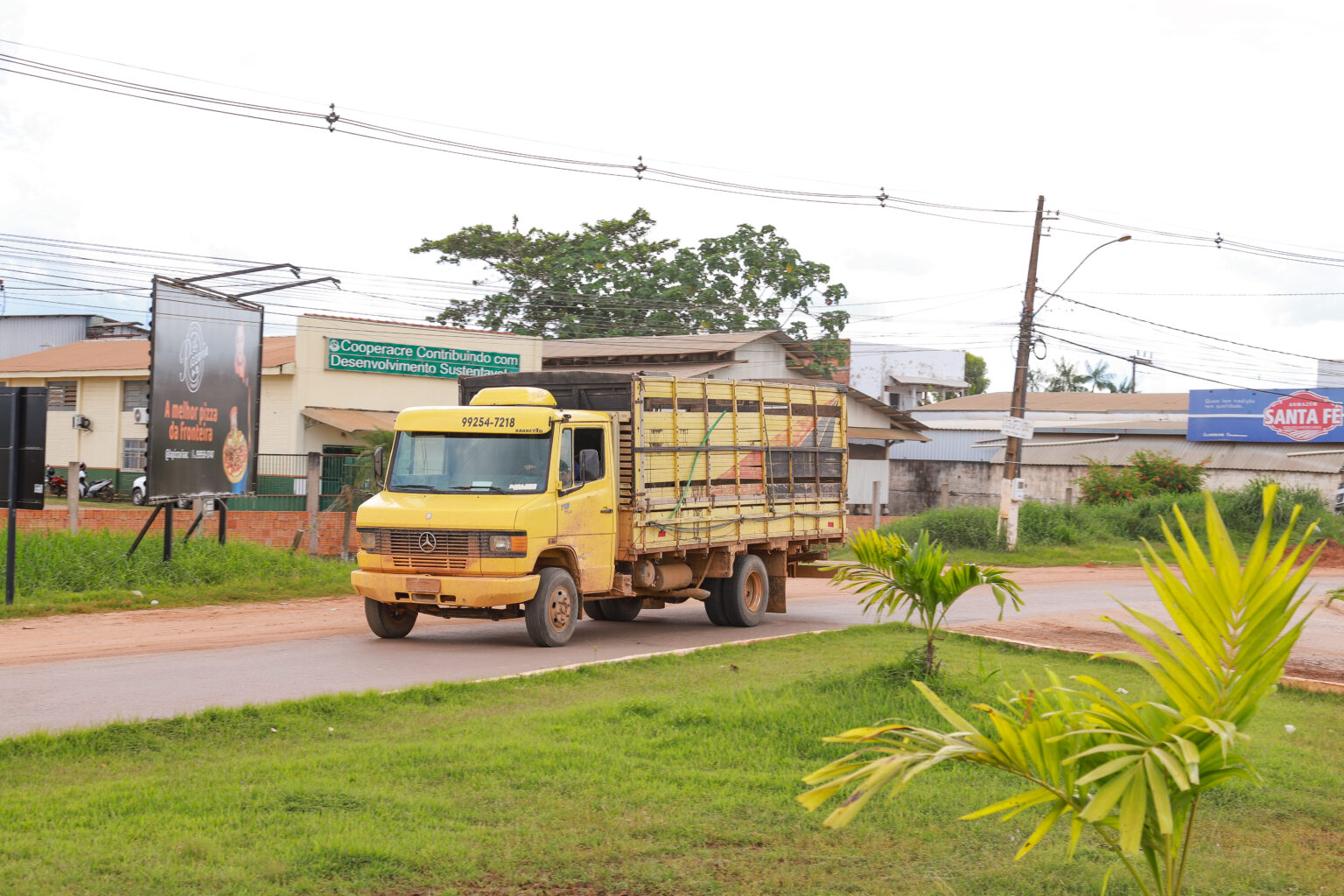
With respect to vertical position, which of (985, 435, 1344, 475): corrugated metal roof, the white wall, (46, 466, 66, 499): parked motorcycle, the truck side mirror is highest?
the white wall

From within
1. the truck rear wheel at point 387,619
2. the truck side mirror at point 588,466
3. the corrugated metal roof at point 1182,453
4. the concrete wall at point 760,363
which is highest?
the concrete wall at point 760,363

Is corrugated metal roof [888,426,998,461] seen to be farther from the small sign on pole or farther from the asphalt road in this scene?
the asphalt road

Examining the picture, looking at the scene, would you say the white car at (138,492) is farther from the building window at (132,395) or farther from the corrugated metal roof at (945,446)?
the corrugated metal roof at (945,446)

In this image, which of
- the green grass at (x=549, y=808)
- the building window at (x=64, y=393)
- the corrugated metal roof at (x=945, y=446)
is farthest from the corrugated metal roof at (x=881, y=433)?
the green grass at (x=549, y=808)

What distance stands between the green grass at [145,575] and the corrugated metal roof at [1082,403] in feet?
136

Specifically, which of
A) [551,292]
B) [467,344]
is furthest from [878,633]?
[551,292]

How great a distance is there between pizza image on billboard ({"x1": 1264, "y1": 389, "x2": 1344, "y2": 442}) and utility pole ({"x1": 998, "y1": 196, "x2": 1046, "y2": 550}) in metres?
19.5

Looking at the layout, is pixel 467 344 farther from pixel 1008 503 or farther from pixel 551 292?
pixel 1008 503

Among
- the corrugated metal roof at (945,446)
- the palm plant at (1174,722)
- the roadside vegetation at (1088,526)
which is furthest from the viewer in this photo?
the corrugated metal roof at (945,446)

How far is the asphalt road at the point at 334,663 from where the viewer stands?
9.40 m

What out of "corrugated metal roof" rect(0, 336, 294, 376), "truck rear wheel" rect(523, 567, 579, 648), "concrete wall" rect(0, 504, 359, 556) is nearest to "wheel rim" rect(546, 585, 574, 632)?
"truck rear wheel" rect(523, 567, 579, 648)

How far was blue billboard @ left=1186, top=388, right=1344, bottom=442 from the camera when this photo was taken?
42438 millimetres

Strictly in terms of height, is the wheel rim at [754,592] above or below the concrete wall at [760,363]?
below

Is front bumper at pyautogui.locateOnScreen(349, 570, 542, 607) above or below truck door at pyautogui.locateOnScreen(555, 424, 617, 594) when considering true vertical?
below
